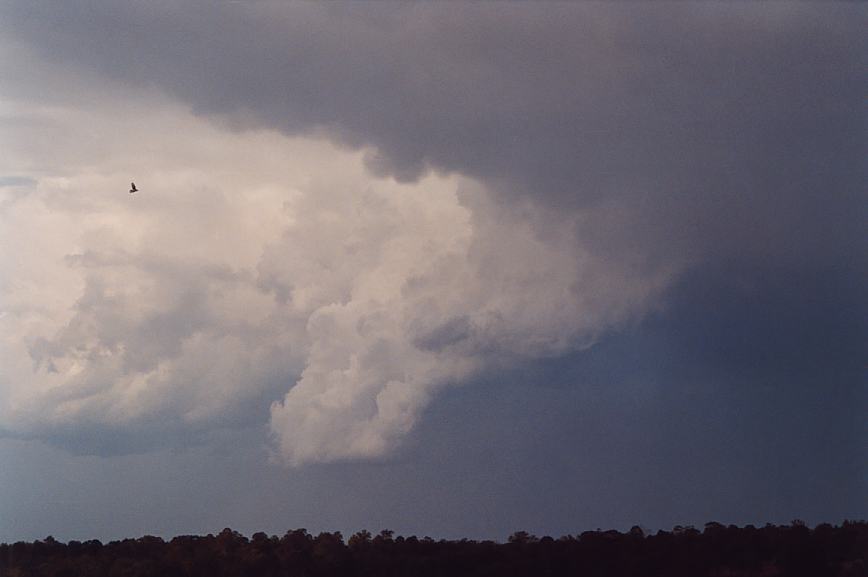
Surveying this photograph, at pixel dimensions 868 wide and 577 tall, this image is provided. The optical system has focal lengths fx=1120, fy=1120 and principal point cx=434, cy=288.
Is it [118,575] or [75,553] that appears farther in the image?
[75,553]

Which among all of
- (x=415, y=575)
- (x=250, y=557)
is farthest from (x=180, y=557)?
(x=415, y=575)

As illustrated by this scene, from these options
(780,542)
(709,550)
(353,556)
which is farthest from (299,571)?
(780,542)

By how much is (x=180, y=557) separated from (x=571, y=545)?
169 ft

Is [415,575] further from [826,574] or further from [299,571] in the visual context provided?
[826,574]

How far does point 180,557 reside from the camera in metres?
148

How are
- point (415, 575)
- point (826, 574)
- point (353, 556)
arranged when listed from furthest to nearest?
point (353, 556) < point (415, 575) < point (826, 574)

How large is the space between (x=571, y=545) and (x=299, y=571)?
3484 cm

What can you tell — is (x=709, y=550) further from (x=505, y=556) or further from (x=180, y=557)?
(x=180, y=557)

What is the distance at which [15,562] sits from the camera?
147m

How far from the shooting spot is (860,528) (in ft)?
458

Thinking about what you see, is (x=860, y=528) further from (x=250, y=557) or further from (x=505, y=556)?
(x=250, y=557)

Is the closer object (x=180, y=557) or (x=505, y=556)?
(x=505, y=556)

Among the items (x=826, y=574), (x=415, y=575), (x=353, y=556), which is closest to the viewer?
(x=826, y=574)

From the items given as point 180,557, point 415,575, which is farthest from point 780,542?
point 180,557
